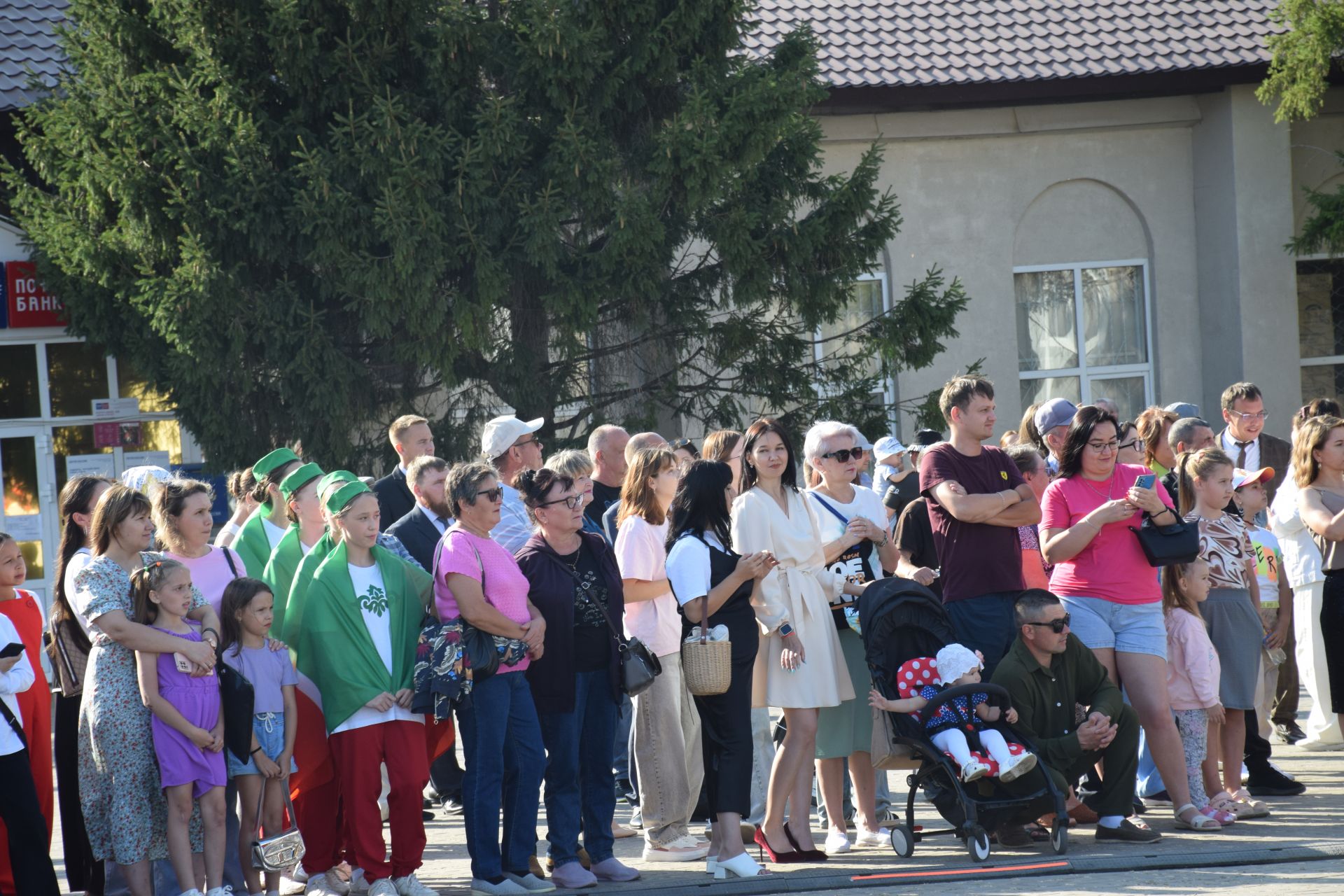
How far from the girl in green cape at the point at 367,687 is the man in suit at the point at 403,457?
2287mm

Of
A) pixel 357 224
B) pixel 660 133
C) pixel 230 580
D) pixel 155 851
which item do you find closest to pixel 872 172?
pixel 660 133

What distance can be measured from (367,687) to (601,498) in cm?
286

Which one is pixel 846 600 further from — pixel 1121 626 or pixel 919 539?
pixel 1121 626

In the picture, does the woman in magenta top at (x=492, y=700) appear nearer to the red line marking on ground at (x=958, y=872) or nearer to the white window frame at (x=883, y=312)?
the red line marking on ground at (x=958, y=872)

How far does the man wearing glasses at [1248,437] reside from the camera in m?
10.7

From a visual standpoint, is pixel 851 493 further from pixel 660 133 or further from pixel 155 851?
pixel 660 133

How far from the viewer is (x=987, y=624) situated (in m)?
7.67

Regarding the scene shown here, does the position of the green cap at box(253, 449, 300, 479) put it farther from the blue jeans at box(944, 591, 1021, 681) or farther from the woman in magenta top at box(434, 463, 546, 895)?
the blue jeans at box(944, 591, 1021, 681)

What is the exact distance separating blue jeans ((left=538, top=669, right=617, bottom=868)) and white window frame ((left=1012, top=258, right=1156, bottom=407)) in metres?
12.6

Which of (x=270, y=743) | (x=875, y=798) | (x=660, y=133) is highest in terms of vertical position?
(x=660, y=133)

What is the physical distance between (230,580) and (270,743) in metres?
0.86

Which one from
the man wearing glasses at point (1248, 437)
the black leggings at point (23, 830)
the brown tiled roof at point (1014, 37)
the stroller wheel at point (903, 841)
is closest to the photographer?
the black leggings at point (23, 830)

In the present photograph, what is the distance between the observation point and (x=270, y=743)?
6793 mm

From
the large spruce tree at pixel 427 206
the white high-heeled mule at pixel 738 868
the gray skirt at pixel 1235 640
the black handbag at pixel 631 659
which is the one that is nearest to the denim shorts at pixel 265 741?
the black handbag at pixel 631 659
